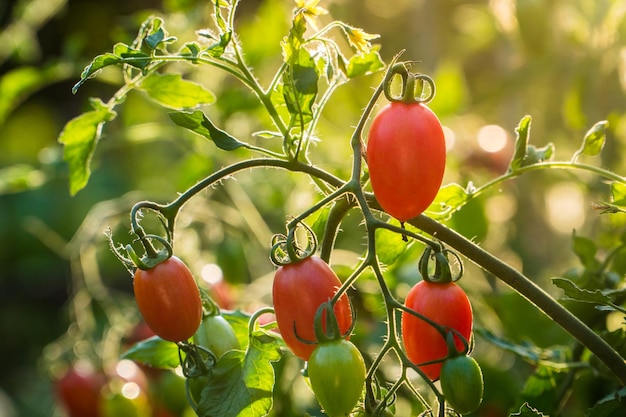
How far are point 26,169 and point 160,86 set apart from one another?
0.50 m

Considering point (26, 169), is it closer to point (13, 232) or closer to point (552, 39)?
point (552, 39)

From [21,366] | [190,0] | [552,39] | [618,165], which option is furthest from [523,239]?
[21,366]

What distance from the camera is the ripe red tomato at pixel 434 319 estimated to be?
1.54 ft

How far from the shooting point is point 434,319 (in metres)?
0.47

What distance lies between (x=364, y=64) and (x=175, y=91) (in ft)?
0.46

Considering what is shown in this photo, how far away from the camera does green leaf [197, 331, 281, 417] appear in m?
0.48

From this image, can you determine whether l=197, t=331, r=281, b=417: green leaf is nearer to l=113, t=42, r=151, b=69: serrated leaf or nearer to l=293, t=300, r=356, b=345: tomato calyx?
l=293, t=300, r=356, b=345: tomato calyx

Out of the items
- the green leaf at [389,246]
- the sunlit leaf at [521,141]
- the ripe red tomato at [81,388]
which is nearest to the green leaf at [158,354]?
the green leaf at [389,246]

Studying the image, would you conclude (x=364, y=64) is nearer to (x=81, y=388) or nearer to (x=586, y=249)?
(x=586, y=249)

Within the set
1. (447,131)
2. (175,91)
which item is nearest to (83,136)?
(175,91)

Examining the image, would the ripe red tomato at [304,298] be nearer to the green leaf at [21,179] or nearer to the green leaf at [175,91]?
the green leaf at [175,91]

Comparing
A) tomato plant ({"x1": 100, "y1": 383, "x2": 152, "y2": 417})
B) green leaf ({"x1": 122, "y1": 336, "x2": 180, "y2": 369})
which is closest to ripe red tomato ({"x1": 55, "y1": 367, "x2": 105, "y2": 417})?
tomato plant ({"x1": 100, "y1": 383, "x2": 152, "y2": 417})

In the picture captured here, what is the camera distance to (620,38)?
1033 millimetres

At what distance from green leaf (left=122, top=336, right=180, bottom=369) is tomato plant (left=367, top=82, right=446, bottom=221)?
226mm
